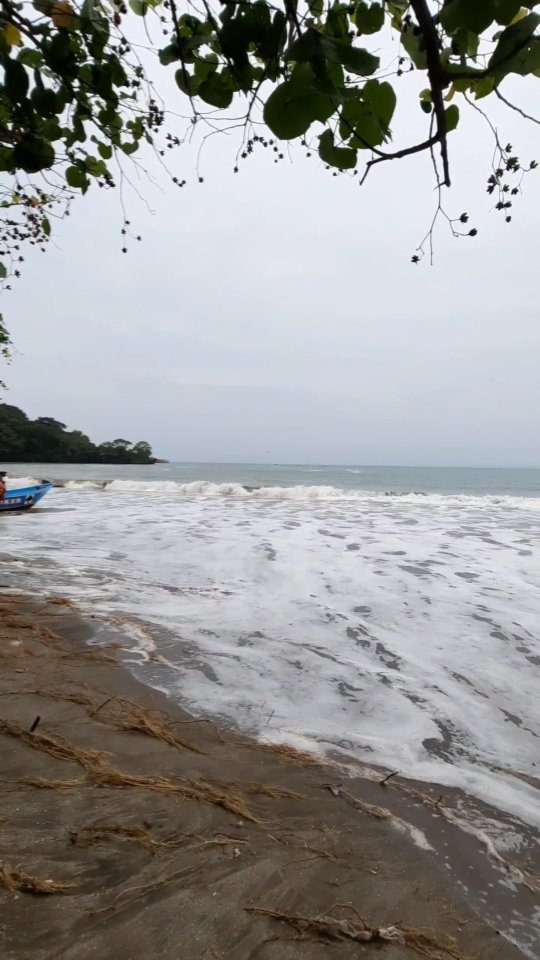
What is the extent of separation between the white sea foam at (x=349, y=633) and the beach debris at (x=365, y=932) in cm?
98

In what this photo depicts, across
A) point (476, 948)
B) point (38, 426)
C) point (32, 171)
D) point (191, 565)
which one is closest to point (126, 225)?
point (32, 171)

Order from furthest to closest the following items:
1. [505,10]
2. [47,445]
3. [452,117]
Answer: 1. [47,445]
2. [452,117]
3. [505,10]

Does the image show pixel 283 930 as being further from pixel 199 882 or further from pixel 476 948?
pixel 476 948

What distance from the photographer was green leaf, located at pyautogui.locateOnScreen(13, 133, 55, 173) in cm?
171

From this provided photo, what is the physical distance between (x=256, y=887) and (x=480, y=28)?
8.20 feet

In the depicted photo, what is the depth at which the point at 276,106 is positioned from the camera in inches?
43.1

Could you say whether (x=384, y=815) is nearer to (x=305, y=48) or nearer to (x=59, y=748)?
(x=59, y=748)

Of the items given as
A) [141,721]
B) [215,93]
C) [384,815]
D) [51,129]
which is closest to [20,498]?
[141,721]

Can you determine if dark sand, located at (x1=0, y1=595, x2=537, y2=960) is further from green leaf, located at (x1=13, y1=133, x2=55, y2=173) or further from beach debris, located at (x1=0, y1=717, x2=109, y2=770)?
green leaf, located at (x1=13, y1=133, x2=55, y2=173)

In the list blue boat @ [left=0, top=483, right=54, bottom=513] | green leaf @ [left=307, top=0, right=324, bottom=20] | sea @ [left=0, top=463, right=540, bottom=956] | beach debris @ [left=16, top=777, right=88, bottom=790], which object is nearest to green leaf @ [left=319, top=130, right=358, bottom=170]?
Answer: green leaf @ [left=307, top=0, right=324, bottom=20]

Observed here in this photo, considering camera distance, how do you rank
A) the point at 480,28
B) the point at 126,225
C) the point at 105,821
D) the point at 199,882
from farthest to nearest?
the point at 126,225, the point at 105,821, the point at 199,882, the point at 480,28

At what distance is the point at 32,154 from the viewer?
5.67ft

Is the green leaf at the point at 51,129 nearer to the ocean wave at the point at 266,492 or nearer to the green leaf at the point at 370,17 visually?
the green leaf at the point at 370,17

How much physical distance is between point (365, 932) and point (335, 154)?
231 cm
